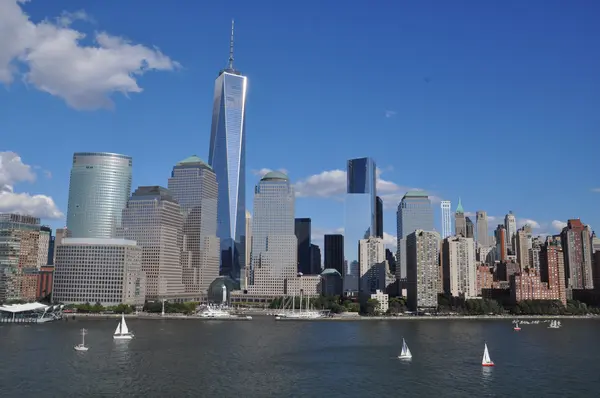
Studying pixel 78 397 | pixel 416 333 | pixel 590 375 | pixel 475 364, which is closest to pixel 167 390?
pixel 78 397

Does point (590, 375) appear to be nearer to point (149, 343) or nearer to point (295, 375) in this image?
point (295, 375)

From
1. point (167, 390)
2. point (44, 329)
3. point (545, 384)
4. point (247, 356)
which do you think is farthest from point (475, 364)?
point (44, 329)

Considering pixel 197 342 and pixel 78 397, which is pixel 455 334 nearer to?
pixel 197 342

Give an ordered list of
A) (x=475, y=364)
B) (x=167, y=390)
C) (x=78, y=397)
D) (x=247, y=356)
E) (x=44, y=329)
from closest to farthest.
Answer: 1. (x=78, y=397)
2. (x=167, y=390)
3. (x=475, y=364)
4. (x=247, y=356)
5. (x=44, y=329)

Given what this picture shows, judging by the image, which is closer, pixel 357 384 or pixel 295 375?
pixel 357 384

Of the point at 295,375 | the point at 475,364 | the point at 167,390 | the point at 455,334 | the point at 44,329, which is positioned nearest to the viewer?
the point at 167,390

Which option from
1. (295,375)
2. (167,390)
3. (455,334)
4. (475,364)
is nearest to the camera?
(167,390)
